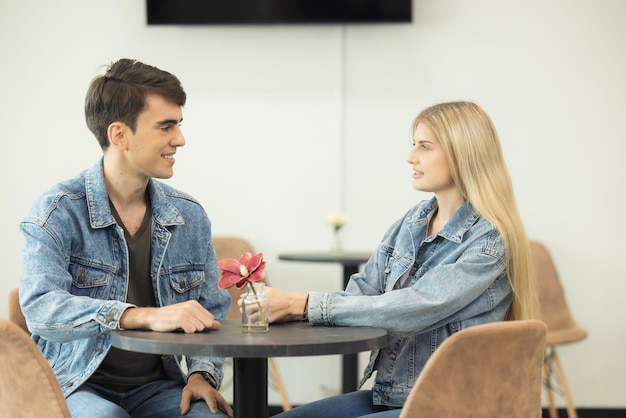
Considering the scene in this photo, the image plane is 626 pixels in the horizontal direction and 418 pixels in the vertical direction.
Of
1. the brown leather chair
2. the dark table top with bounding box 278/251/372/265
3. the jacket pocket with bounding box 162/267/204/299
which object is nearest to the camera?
the jacket pocket with bounding box 162/267/204/299

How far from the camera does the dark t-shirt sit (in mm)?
2443

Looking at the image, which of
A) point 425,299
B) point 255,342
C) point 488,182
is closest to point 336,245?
point 488,182

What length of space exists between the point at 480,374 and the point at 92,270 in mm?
1062

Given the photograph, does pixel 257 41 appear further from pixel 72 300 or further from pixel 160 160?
pixel 72 300

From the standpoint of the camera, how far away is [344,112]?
498 centimetres

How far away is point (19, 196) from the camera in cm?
495

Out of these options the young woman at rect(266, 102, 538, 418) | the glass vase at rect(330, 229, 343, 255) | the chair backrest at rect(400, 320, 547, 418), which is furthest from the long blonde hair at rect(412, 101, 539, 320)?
the glass vase at rect(330, 229, 343, 255)

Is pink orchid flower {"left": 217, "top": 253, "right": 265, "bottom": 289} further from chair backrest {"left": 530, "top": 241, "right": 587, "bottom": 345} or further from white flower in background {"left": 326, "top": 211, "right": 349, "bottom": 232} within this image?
chair backrest {"left": 530, "top": 241, "right": 587, "bottom": 345}

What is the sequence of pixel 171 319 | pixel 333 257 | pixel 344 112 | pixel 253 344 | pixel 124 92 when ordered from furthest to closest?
pixel 344 112 < pixel 333 257 < pixel 124 92 < pixel 171 319 < pixel 253 344

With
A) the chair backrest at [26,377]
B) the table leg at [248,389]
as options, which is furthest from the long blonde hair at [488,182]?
the chair backrest at [26,377]

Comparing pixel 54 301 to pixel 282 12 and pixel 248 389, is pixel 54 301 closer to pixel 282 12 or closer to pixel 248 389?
pixel 248 389

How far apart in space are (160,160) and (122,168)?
0.34 feet

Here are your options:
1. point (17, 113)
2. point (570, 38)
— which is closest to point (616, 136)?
point (570, 38)

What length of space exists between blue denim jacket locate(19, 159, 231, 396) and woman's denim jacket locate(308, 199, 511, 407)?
1.48 feet
